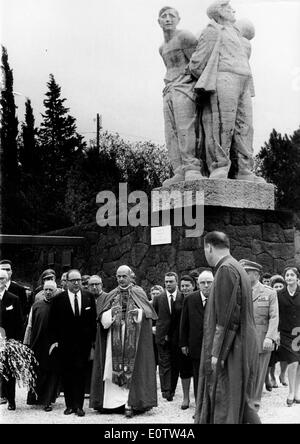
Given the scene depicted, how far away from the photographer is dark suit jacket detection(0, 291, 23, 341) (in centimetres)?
990

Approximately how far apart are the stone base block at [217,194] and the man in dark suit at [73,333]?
2.97m

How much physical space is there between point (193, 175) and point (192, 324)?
133 inches

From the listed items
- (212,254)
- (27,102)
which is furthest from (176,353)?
(27,102)

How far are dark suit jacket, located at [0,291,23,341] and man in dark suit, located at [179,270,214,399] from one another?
80.9 inches

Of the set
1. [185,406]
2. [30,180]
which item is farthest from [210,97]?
[30,180]

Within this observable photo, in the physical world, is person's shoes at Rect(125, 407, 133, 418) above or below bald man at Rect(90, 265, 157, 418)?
→ below

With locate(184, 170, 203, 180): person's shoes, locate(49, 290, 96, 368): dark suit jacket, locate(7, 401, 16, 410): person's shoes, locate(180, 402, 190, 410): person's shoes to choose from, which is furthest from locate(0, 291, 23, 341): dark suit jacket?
locate(184, 170, 203, 180): person's shoes

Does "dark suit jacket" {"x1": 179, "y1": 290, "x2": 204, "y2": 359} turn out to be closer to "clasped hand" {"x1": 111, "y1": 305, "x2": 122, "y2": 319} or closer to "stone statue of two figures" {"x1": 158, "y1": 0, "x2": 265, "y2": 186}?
"clasped hand" {"x1": 111, "y1": 305, "x2": 122, "y2": 319}

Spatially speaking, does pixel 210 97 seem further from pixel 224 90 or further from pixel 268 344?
pixel 268 344

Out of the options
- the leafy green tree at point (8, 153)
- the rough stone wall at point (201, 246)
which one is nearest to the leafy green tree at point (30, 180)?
the leafy green tree at point (8, 153)

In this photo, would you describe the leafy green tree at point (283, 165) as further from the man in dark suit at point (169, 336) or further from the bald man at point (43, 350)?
the bald man at point (43, 350)

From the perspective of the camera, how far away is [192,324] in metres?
9.55

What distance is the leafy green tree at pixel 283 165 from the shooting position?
36438 millimetres
